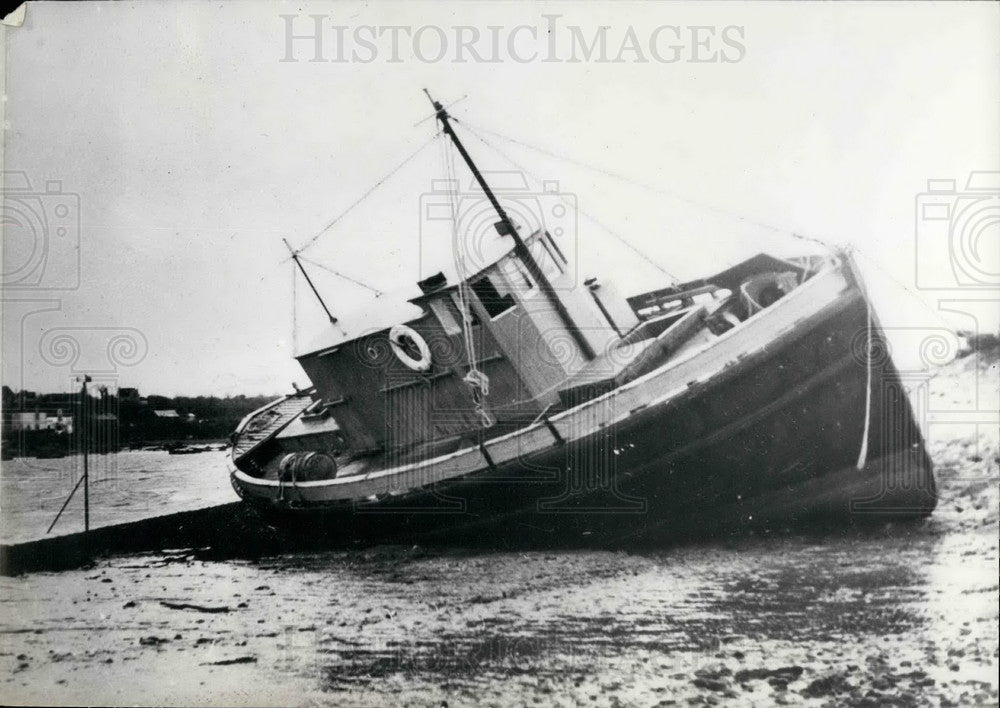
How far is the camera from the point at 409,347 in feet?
12.4

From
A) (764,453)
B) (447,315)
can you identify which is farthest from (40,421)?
(764,453)

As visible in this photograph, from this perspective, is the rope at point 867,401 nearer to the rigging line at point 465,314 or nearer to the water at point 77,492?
the rigging line at point 465,314

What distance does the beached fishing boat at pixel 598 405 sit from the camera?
328cm

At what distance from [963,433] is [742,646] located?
136 cm

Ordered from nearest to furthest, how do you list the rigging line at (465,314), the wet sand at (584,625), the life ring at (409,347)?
the wet sand at (584,625) → the rigging line at (465,314) → the life ring at (409,347)

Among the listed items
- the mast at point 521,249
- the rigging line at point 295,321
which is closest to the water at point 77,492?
the rigging line at point 295,321

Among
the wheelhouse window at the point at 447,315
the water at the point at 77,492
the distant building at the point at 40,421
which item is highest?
the wheelhouse window at the point at 447,315

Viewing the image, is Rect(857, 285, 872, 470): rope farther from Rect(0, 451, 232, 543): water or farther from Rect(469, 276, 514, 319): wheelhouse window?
Rect(0, 451, 232, 543): water

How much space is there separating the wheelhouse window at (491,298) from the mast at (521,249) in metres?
0.19

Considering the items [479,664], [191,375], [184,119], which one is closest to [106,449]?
[191,375]

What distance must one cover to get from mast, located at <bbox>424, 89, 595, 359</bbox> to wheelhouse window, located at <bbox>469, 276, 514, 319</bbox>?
0.63 ft

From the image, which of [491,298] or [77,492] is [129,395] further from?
[491,298]

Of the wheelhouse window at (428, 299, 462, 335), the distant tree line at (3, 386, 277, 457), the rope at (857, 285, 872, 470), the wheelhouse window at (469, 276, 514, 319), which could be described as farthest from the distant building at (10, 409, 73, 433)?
the rope at (857, 285, 872, 470)

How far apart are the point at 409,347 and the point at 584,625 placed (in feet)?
5.30
